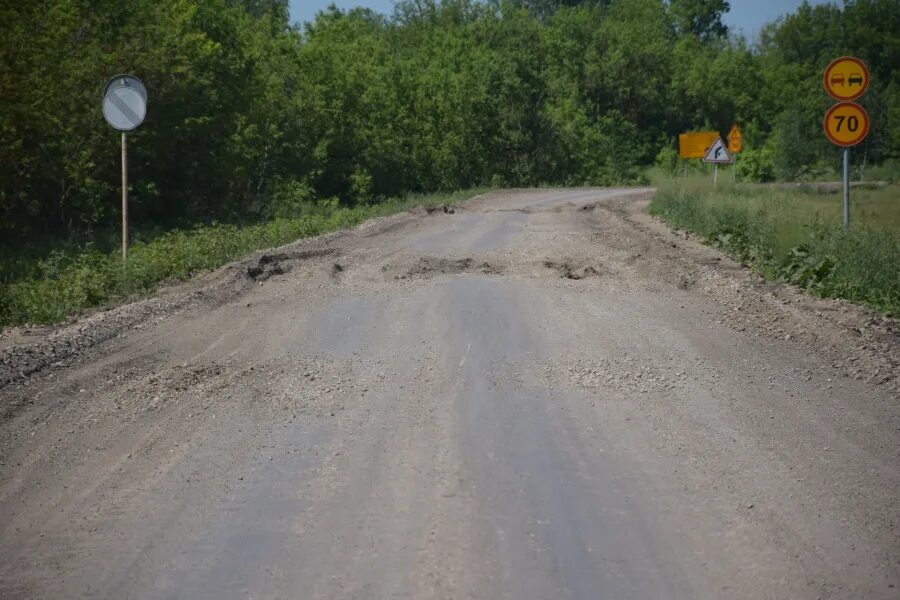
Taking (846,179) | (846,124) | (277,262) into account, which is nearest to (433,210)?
(277,262)

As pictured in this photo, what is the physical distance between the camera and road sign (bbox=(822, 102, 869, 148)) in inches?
572

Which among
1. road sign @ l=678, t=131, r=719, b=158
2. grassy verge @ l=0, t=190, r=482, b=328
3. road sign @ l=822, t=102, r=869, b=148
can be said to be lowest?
grassy verge @ l=0, t=190, r=482, b=328

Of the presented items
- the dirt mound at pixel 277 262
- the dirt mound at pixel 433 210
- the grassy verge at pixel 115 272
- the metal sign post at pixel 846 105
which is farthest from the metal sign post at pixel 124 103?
the dirt mound at pixel 433 210

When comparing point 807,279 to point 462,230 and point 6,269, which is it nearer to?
point 462,230

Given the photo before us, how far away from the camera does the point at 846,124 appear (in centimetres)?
1466

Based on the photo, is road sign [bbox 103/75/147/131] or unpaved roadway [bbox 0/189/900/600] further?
road sign [bbox 103/75/147/131]

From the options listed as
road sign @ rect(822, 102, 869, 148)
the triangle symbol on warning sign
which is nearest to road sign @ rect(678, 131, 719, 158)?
the triangle symbol on warning sign

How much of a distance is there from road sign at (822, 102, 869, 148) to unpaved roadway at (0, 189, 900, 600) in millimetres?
4199

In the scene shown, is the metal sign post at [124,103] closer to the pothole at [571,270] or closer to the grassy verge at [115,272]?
the grassy verge at [115,272]

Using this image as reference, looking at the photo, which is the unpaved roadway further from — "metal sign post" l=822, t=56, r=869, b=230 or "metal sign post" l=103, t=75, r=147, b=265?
"metal sign post" l=103, t=75, r=147, b=265

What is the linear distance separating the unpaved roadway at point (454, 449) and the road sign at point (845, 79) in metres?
4.81

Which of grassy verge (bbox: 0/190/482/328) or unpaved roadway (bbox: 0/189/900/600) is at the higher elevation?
grassy verge (bbox: 0/190/482/328)

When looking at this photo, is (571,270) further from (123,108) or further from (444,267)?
(123,108)

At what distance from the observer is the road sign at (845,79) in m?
14.7
